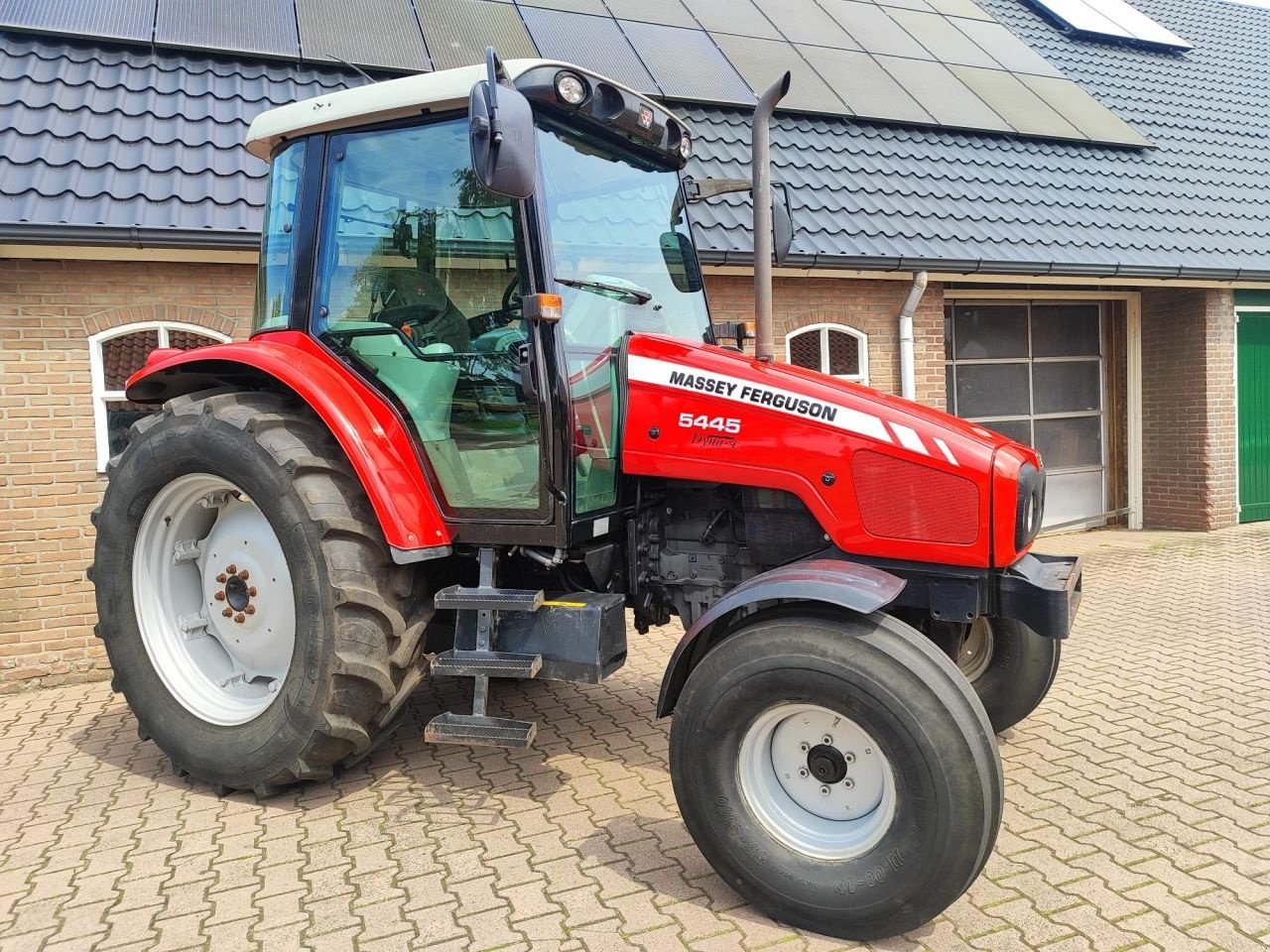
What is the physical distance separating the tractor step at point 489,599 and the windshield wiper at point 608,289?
3.48 feet

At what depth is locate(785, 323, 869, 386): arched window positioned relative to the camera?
7.65m

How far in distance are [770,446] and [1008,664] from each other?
1.46 metres

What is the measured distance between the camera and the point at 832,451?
9.79 ft

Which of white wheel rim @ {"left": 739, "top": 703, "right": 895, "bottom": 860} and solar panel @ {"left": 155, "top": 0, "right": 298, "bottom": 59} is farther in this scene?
solar panel @ {"left": 155, "top": 0, "right": 298, "bottom": 59}

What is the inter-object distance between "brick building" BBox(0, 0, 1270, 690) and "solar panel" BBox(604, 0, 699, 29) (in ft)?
0.15

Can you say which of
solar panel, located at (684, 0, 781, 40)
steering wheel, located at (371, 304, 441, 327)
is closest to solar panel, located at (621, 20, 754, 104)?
solar panel, located at (684, 0, 781, 40)

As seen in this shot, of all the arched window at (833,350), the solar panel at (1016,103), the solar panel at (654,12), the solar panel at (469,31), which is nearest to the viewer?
the solar panel at (469,31)

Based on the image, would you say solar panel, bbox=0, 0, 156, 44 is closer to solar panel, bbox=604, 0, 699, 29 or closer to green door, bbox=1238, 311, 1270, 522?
solar panel, bbox=604, 0, 699, 29

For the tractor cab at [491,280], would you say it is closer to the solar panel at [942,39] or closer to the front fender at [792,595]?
the front fender at [792,595]

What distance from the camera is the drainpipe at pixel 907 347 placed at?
302 inches

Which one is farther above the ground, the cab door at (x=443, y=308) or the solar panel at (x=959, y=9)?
the solar panel at (x=959, y=9)

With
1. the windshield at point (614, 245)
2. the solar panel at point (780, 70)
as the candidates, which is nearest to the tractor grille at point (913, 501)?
the windshield at point (614, 245)

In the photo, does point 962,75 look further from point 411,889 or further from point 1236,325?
point 411,889

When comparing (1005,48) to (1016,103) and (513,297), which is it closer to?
(1016,103)
